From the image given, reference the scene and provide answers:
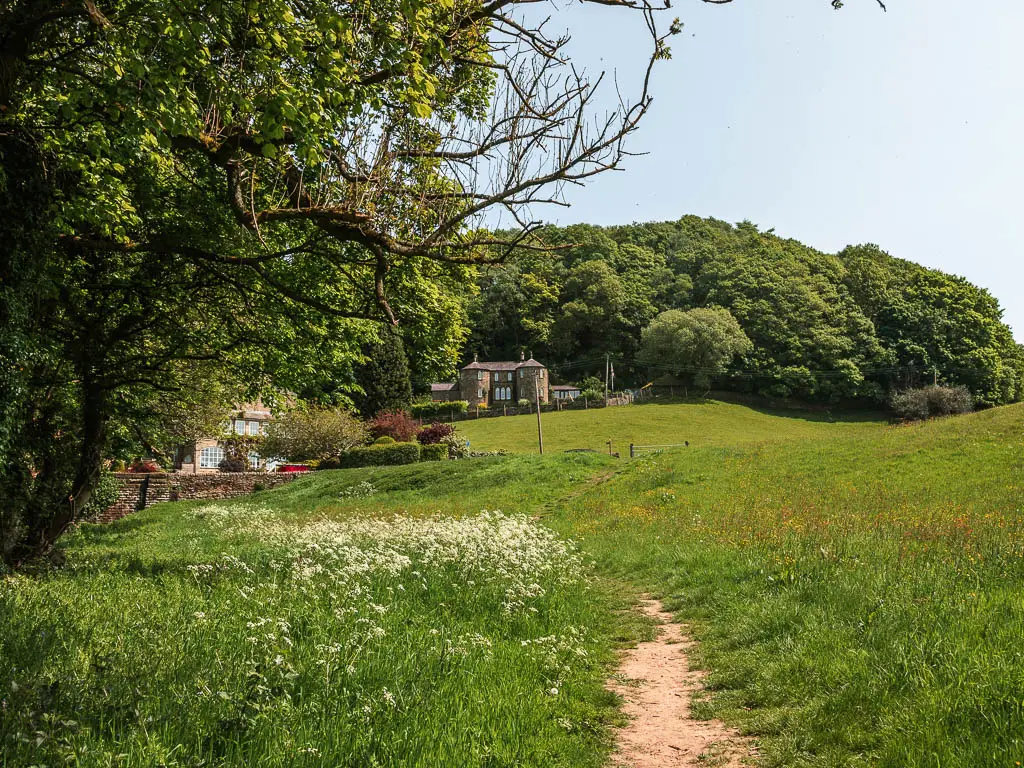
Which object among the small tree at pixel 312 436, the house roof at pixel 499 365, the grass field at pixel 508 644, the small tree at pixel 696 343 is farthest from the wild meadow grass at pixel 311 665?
the house roof at pixel 499 365

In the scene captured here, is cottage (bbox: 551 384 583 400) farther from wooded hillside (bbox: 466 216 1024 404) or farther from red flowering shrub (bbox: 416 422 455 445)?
red flowering shrub (bbox: 416 422 455 445)

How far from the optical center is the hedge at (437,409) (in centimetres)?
7731

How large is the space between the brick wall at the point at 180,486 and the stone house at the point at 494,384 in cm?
5022

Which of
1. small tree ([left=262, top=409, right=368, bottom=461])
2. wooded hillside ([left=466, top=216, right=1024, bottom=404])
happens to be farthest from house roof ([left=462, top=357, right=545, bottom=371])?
small tree ([left=262, top=409, right=368, bottom=461])

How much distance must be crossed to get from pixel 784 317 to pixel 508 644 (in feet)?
301

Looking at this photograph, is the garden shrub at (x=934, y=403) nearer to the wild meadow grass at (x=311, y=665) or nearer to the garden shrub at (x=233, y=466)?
the garden shrub at (x=233, y=466)

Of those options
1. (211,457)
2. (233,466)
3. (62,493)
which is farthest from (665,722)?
(211,457)

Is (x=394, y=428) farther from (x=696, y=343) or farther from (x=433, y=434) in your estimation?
(x=696, y=343)

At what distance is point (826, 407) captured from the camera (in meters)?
81.4

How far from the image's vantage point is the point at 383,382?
62.4 meters

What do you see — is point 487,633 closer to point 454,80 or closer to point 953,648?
point 953,648

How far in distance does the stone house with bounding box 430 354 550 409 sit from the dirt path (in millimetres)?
83801

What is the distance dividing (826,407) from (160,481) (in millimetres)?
75349

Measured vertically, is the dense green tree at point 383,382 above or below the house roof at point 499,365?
below
